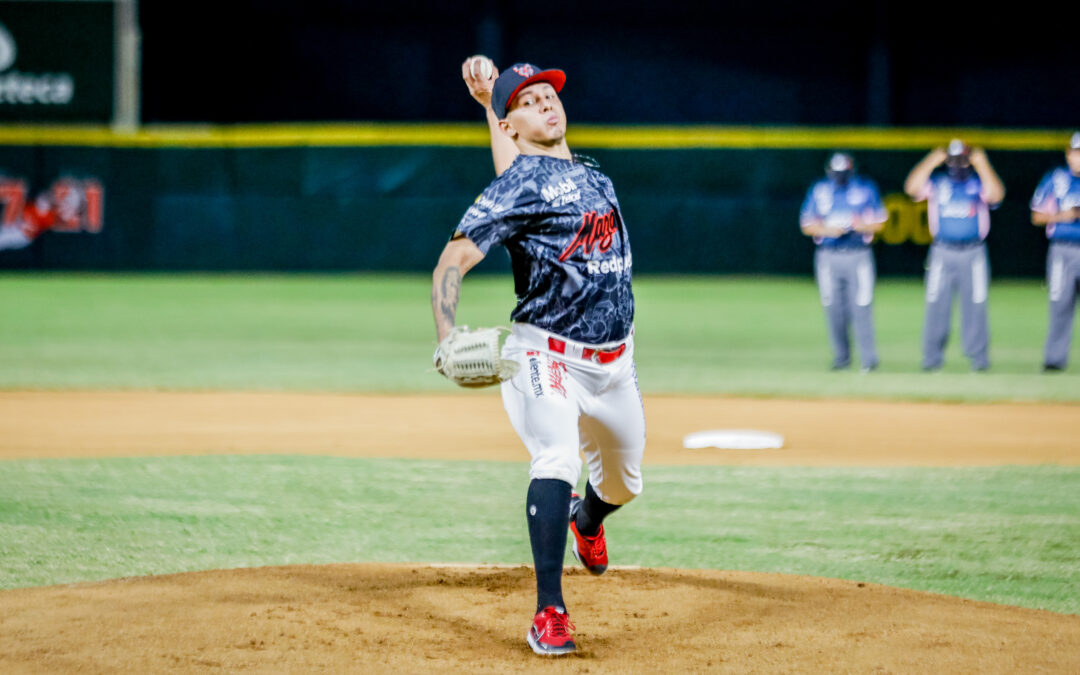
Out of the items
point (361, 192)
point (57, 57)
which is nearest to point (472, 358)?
point (361, 192)

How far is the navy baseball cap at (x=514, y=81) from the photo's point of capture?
4133mm

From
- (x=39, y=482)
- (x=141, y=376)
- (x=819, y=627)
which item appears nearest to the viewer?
(x=819, y=627)

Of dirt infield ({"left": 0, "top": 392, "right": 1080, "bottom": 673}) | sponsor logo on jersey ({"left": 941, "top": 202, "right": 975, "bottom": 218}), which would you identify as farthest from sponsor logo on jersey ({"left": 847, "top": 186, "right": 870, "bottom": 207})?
dirt infield ({"left": 0, "top": 392, "right": 1080, "bottom": 673})

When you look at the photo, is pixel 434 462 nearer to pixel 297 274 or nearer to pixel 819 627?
pixel 819 627

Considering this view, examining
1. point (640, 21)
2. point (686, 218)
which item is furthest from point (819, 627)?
point (640, 21)

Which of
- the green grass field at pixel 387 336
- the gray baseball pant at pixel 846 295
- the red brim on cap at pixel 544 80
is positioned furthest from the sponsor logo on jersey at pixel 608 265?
the gray baseball pant at pixel 846 295

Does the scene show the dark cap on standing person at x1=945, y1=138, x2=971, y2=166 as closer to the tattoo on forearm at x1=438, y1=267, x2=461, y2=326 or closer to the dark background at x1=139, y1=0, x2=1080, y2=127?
the tattoo on forearm at x1=438, y1=267, x2=461, y2=326

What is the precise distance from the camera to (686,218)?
2198 centimetres

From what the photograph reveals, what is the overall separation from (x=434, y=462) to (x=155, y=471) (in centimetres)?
145

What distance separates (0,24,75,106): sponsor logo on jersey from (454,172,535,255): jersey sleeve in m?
19.1

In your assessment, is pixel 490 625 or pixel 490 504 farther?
pixel 490 504

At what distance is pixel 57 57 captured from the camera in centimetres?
2133

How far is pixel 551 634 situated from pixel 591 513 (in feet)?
2.86

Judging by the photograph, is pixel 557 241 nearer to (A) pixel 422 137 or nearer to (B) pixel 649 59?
(A) pixel 422 137
